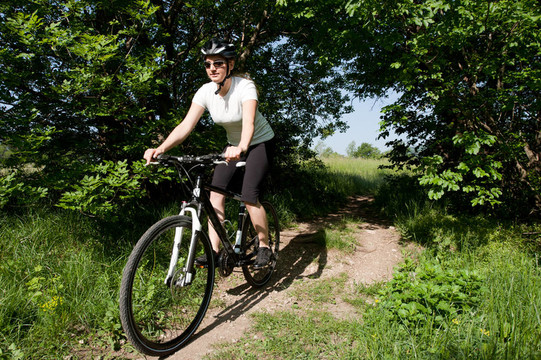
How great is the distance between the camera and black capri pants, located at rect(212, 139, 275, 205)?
2.80m

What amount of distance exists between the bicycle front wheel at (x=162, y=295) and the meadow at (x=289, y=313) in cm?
22

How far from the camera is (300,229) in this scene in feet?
17.4

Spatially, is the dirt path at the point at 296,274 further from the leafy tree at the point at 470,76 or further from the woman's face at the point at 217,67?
the woman's face at the point at 217,67

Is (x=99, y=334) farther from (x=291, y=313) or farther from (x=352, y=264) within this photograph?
(x=352, y=264)

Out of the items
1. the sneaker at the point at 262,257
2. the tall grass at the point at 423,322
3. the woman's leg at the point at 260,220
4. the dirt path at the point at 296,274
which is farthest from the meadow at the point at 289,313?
the woman's leg at the point at 260,220

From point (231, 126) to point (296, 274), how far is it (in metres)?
1.97

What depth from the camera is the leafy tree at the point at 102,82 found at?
8.98 feet

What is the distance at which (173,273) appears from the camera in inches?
88.3

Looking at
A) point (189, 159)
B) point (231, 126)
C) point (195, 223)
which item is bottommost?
point (195, 223)

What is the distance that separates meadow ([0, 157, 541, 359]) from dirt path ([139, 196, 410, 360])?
20cm

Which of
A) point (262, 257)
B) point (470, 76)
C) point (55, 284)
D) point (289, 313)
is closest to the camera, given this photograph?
point (55, 284)

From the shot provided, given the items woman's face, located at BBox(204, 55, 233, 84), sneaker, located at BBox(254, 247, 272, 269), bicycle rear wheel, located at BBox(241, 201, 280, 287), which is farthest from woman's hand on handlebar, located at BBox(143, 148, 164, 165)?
sneaker, located at BBox(254, 247, 272, 269)

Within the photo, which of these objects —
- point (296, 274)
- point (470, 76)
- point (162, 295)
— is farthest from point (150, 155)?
point (470, 76)

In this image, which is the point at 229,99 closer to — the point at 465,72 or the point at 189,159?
the point at 189,159
